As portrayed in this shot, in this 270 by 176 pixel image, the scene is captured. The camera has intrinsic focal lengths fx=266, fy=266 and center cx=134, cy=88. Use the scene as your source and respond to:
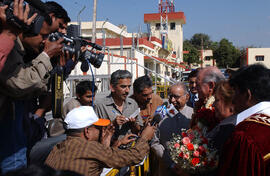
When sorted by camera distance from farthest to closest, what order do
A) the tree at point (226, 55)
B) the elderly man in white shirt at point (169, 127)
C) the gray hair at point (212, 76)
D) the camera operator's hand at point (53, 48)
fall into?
the tree at point (226, 55) → the elderly man in white shirt at point (169, 127) → the gray hair at point (212, 76) → the camera operator's hand at point (53, 48)

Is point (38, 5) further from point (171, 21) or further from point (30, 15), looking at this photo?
point (171, 21)

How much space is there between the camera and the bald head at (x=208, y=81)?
10.8 feet

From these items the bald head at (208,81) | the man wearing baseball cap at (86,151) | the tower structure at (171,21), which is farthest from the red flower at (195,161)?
the tower structure at (171,21)

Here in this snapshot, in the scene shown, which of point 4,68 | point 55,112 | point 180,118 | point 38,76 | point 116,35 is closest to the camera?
point 4,68

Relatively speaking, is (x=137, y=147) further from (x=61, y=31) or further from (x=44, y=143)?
(x=61, y=31)

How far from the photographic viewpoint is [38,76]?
2.07 metres

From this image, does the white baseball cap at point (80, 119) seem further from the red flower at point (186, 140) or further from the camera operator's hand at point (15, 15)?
the camera operator's hand at point (15, 15)

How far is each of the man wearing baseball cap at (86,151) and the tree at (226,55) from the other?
58131mm

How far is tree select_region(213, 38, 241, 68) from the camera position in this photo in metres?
57.3

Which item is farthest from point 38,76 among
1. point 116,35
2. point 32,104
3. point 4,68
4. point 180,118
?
point 116,35

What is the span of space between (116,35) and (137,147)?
103ft

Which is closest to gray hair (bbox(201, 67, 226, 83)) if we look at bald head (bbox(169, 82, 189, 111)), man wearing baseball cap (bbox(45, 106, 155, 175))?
bald head (bbox(169, 82, 189, 111))

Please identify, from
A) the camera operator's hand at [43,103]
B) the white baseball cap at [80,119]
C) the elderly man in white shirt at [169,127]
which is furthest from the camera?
the elderly man in white shirt at [169,127]

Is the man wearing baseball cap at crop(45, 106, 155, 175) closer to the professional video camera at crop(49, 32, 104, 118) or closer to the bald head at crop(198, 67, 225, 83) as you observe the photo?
the professional video camera at crop(49, 32, 104, 118)
